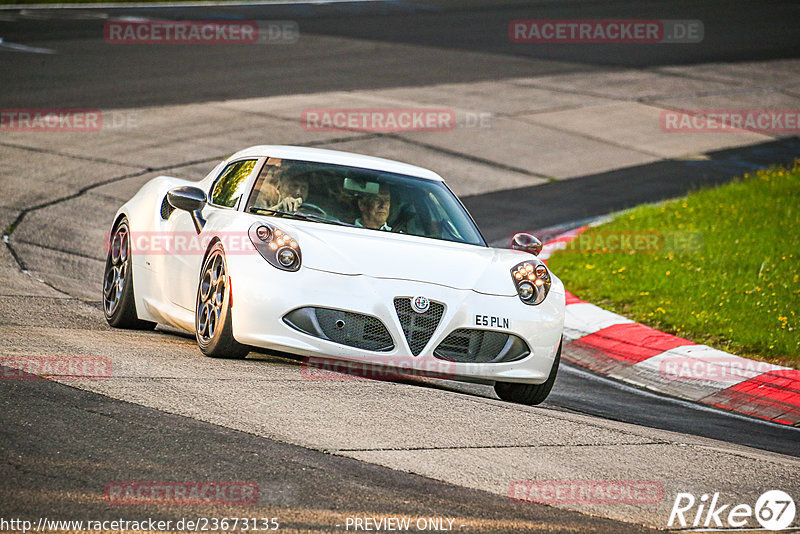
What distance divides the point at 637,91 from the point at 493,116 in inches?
174

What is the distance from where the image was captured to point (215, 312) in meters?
7.07

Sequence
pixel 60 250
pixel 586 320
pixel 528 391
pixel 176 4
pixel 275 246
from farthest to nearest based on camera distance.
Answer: pixel 176 4 → pixel 60 250 → pixel 586 320 → pixel 528 391 → pixel 275 246

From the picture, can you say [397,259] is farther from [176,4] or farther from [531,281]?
[176,4]

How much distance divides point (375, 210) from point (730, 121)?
52.3 feet

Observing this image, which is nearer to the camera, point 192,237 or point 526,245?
point 192,237

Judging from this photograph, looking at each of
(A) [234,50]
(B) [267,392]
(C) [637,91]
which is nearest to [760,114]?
(C) [637,91]

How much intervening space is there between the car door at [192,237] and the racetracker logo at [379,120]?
10.3 m

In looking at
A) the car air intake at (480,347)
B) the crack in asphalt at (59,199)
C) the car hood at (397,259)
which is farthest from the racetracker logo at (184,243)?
the crack in asphalt at (59,199)

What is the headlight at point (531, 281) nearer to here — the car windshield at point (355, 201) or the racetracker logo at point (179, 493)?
the car windshield at point (355, 201)

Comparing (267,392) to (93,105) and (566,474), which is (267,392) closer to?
(566,474)

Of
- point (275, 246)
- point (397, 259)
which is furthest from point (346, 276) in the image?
point (275, 246)

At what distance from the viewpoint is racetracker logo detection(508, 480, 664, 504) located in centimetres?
498

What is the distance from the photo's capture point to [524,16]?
111 feet
